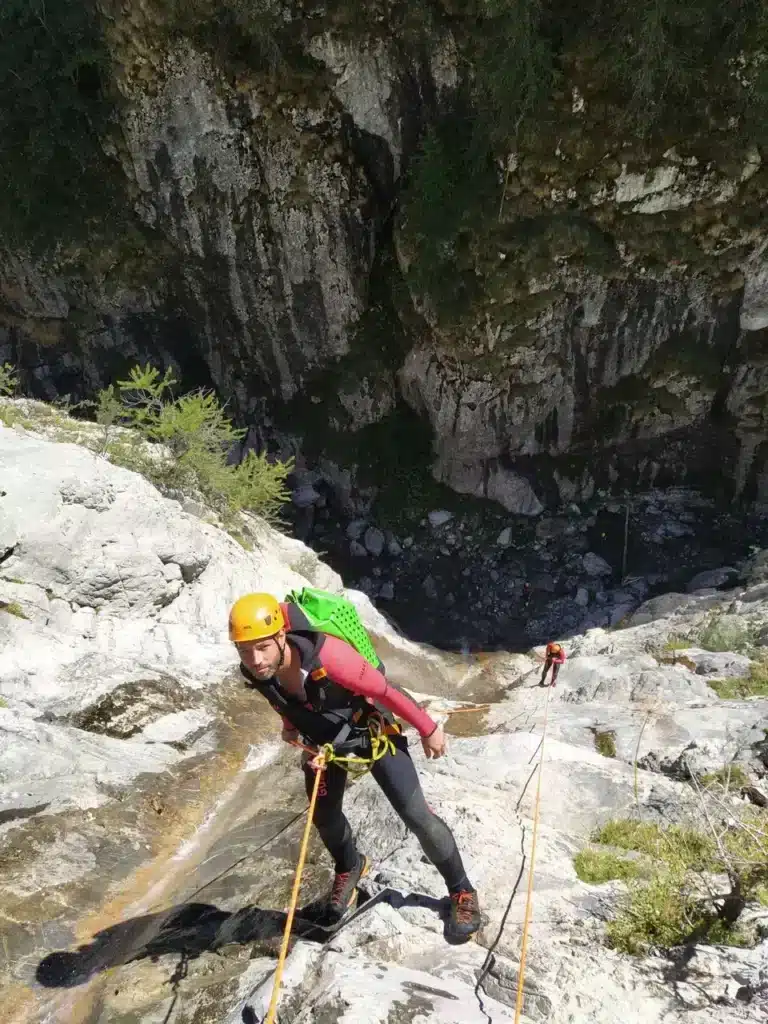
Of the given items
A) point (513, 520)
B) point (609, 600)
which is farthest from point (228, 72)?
point (609, 600)

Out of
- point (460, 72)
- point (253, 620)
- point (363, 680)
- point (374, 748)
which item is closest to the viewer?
point (253, 620)

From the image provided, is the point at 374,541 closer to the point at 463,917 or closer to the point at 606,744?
the point at 606,744

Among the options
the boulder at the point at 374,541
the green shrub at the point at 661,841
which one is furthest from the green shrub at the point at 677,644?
the boulder at the point at 374,541

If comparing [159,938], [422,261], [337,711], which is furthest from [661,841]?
[422,261]

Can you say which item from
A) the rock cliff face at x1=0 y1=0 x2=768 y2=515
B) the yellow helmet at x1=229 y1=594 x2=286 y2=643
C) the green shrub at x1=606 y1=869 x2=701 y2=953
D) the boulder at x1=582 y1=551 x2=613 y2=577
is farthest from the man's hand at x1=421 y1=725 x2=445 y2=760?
the boulder at x1=582 y1=551 x2=613 y2=577

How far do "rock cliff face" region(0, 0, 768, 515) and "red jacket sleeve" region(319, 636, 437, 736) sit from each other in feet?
34.1

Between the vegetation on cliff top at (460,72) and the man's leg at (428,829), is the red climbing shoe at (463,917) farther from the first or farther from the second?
the vegetation on cliff top at (460,72)

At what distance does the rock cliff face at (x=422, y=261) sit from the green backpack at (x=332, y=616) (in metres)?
10.1

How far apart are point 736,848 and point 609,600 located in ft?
33.1

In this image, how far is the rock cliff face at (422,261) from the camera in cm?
1103

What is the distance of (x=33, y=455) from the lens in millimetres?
7746

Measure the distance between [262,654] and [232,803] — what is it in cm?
349

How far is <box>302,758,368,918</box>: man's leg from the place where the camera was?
130 inches

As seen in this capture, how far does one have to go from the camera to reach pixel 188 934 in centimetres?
356
